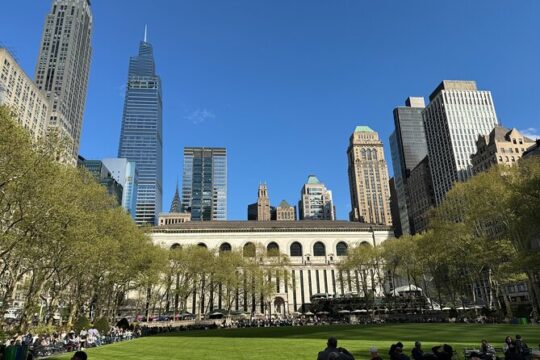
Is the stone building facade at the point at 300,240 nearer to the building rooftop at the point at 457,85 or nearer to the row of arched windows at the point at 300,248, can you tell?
the row of arched windows at the point at 300,248

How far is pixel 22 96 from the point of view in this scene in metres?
105

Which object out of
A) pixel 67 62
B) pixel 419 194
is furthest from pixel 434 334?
pixel 67 62

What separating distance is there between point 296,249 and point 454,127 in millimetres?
83090

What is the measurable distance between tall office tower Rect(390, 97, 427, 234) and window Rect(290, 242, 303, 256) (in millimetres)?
95933

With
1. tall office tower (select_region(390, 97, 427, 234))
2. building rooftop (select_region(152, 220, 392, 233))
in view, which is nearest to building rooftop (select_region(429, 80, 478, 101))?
tall office tower (select_region(390, 97, 427, 234))

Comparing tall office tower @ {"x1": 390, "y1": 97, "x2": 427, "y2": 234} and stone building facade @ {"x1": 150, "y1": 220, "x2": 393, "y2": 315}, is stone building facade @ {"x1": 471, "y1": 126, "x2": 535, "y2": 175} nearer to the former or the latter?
stone building facade @ {"x1": 150, "y1": 220, "x2": 393, "y2": 315}

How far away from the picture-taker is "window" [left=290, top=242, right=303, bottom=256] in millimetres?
95750

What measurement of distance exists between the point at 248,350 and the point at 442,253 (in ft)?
113

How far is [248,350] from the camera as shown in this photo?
22859mm

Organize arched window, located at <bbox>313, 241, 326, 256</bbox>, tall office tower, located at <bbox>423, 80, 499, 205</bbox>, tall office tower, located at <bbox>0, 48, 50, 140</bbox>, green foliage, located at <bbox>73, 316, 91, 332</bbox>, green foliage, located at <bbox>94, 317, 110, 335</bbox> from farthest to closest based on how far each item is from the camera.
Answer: tall office tower, located at <bbox>423, 80, 499, 205</bbox> → arched window, located at <bbox>313, 241, 326, 256</bbox> → tall office tower, located at <bbox>0, 48, 50, 140</bbox> → green foliage, located at <bbox>94, 317, 110, 335</bbox> → green foliage, located at <bbox>73, 316, 91, 332</bbox>

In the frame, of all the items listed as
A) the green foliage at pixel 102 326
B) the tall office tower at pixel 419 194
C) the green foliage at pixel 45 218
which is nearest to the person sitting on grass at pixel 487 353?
the green foliage at pixel 45 218

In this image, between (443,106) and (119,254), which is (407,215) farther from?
(119,254)

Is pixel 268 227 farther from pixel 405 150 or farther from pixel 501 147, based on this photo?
pixel 405 150

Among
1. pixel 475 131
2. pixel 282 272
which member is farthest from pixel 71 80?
pixel 475 131
